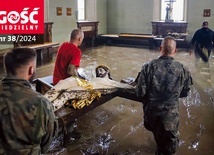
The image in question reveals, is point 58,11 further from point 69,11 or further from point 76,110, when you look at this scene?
point 76,110

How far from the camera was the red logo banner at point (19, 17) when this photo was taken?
7.47 metres

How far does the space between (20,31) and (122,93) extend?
5545 millimetres

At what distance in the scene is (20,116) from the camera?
1.35m

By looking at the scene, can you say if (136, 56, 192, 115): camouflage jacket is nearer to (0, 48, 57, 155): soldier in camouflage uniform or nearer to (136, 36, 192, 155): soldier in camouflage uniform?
(136, 36, 192, 155): soldier in camouflage uniform

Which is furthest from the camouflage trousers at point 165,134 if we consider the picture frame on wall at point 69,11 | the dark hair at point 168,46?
the picture frame on wall at point 69,11

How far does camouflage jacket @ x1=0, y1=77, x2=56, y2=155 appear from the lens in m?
1.34

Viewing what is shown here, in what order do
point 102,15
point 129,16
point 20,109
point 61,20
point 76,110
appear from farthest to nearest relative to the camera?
point 102,15, point 129,16, point 61,20, point 76,110, point 20,109

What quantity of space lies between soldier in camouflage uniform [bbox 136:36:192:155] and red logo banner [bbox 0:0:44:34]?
248 inches

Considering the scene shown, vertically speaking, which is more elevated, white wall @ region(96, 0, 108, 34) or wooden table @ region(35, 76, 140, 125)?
white wall @ region(96, 0, 108, 34)

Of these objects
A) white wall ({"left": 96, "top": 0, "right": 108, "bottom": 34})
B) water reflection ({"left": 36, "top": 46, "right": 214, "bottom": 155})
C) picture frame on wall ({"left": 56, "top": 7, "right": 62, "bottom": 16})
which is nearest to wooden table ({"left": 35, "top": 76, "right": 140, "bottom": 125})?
water reflection ({"left": 36, "top": 46, "right": 214, "bottom": 155})

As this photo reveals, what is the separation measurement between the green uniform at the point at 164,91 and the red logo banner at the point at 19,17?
6297 mm

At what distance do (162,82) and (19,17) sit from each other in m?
6.51

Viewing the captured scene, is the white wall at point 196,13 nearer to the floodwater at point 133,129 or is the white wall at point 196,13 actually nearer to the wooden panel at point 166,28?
the wooden panel at point 166,28

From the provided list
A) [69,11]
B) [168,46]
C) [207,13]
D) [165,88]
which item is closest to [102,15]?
[69,11]
